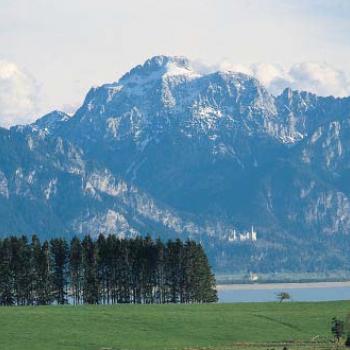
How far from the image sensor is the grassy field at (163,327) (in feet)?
462

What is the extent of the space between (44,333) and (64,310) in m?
26.8

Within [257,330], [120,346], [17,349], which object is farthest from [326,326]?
[17,349]

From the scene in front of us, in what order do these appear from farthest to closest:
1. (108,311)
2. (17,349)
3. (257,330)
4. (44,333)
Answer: (108,311) < (257,330) < (44,333) < (17,349)

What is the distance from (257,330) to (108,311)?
2491cm

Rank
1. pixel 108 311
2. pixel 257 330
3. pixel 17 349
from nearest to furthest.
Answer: pixel 17 349 → pixel 257 330 → pixel 108 311

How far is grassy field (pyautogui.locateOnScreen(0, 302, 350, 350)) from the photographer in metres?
141

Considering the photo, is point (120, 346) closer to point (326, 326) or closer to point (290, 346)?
point (290, 346)

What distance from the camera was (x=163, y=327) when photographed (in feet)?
514

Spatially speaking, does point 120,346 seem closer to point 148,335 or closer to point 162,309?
point 148,335

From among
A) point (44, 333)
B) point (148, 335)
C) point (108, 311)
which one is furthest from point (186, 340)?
point (108, 311)

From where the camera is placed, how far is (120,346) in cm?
13788

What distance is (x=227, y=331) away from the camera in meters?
155

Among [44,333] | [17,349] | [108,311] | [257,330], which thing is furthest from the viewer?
[108,311]

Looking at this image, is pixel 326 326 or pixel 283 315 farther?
pixel 283 315
